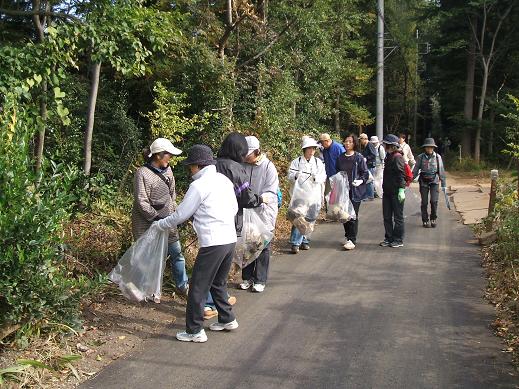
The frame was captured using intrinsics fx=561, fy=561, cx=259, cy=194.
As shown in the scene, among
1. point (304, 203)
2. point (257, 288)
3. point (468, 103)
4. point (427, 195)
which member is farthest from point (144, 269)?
point (468, 103)

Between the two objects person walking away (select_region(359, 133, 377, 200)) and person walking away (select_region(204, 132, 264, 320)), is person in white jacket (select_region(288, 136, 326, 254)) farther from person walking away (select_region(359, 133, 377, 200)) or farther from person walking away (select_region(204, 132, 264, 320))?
person walking away (select_region(359, 133, 377, 200))

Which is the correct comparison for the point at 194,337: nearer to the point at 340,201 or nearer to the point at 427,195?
the point at 340,201

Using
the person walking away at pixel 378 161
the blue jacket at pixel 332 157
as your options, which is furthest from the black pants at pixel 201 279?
the person walking away at pixel 378 161

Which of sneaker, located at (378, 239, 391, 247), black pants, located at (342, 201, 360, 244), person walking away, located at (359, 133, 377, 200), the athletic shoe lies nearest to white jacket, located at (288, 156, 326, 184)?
black pants, located at (342, 201, 360, 244)

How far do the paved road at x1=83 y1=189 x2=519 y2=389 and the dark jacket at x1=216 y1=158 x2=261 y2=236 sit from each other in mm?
1150

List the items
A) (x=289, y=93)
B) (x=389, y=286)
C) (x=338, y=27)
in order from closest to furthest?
(x=389, y=286)
(x=289, y=93)
(x=338, y=27)

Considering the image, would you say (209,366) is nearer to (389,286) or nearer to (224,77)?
(389,286)

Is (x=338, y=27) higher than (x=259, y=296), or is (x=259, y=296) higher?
(x=338, y=27)

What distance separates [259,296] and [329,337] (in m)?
1.46

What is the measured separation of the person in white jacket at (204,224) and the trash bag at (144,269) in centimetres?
23

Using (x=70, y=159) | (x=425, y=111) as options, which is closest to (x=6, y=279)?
(x=70, y=159)

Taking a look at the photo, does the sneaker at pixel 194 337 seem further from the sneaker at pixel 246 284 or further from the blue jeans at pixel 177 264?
Result: the sneaker at pixel 246 284

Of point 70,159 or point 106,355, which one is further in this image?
point 70,159

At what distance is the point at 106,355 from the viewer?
15.5 feet
